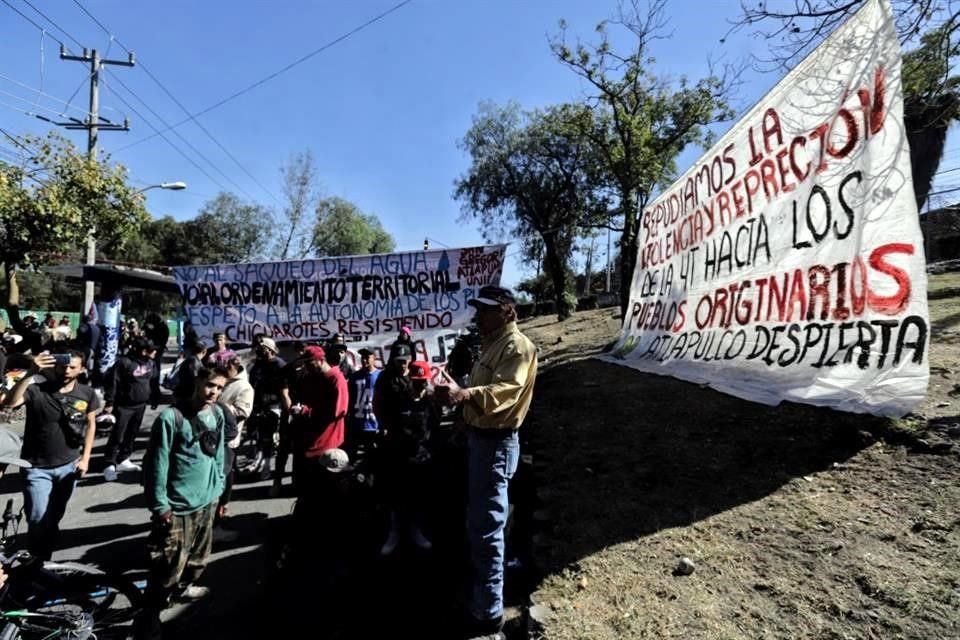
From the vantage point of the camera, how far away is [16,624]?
107 inches

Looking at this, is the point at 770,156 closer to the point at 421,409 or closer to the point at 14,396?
the point at 421,409

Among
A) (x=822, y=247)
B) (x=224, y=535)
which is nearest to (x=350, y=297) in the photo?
(x=224, y=535)

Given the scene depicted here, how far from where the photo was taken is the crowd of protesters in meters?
2.95

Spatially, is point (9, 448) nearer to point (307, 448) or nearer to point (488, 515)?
point (307, 448)

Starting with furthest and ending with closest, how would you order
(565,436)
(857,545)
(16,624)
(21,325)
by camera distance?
1. (21,325)
2. (565,436)
3. (857,545)
4. (16,624)

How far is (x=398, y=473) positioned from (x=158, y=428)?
1.80m

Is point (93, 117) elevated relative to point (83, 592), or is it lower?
elevated

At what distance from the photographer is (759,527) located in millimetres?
3367

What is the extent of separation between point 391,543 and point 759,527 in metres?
2.66

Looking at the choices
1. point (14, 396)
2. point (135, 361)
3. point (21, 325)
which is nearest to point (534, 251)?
point (21, 325)

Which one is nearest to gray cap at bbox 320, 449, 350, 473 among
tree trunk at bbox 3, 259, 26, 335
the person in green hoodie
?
the person in green hoodie

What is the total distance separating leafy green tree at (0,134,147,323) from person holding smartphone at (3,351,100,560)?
9.27 metres

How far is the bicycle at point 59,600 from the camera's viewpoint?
9.18 ft

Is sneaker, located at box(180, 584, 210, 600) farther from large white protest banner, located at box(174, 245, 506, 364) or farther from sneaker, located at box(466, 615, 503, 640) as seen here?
large white protest banner, located at box(174, 245, 506, 364)
